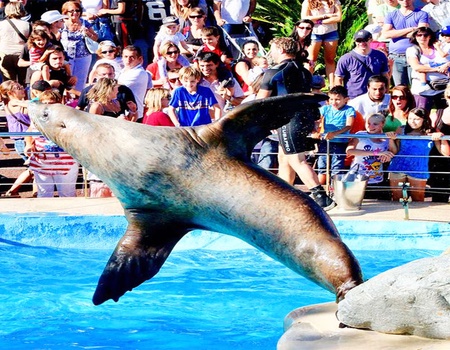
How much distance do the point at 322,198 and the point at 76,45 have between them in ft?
13.7

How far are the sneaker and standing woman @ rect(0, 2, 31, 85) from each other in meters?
4.56

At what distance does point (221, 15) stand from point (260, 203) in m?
7.21

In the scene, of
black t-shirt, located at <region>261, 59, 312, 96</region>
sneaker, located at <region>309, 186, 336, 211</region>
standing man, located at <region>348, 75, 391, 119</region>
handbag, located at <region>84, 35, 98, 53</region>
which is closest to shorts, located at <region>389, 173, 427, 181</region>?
standing man, located at <region>348, 75, 391, 119</region>

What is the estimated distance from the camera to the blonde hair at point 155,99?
992cm

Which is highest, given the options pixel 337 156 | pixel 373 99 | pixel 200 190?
pixel 200 190

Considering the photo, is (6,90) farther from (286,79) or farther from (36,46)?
(286,79)

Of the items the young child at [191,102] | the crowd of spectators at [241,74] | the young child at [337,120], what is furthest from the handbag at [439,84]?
the young child at [191,102]

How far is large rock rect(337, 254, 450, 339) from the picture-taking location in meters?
4.77

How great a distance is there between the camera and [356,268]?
17.4 ft

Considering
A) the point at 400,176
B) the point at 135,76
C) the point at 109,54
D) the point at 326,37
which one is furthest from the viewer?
the point at 326,37

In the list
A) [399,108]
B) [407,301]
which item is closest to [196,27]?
[399,108]

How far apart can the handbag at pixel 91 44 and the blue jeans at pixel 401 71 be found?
368 centimetres

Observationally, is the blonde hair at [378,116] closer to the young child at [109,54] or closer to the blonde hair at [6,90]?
the young child at [109,54]

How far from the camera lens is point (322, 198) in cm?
936
